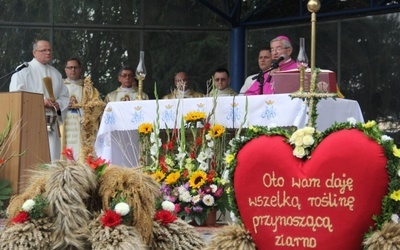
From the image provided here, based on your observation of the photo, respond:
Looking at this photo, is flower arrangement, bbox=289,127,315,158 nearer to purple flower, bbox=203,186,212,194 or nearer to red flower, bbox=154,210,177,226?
red flower, bbox=154,210,177,226

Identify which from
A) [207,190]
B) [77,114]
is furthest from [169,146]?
[77,114]

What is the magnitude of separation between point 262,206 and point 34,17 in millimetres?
11280

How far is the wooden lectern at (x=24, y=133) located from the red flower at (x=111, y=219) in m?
4.72

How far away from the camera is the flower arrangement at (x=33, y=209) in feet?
16.1

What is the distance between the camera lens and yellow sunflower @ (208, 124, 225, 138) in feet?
27.0

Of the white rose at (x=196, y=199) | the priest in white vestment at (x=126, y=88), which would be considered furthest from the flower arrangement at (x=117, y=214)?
the priest in white vestment at (x=126, y=88)

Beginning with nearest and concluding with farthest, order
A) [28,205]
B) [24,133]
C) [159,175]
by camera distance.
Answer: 1. [28,205]
2. [159,175]
3. [24,133]

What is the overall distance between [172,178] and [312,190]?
10.2ft

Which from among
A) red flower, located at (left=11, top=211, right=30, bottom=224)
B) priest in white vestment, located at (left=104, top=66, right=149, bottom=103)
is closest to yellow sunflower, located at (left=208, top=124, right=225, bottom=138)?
red flower, located at (left=11, top=211, right=30, bottom=224)

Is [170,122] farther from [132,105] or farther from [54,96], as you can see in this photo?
[54,96]

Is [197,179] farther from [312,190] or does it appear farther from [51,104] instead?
[51,104]

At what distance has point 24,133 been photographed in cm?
995

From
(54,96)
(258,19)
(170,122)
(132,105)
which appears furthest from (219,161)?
(258,19)

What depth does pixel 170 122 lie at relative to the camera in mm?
8758
